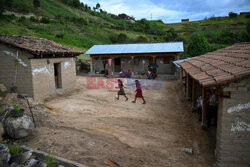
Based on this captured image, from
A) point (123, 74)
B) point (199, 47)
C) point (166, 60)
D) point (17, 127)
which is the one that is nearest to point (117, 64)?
point (123, 74)

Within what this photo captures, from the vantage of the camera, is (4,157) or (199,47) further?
(199,47)

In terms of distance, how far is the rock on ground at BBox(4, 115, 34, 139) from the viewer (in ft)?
17.6

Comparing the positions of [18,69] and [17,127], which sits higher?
[18,69]

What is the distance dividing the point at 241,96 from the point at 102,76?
1780 centimetres

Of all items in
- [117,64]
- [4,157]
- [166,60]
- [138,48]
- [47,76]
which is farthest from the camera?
[117,64]

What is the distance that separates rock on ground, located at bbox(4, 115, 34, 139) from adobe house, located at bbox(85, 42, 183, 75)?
15544 mm

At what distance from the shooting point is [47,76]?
33.7 ft

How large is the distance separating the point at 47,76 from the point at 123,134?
20.4ft

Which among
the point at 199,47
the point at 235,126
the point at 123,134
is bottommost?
the point at 123,134

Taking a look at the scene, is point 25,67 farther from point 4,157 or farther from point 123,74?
point 123,74

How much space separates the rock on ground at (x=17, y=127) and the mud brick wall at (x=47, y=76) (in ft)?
13.4

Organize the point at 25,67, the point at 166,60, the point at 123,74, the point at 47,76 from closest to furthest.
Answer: the point at 25,67 < the point at 47,76 < the point at 123,74 < the point at 166,60

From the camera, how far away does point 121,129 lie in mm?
6734

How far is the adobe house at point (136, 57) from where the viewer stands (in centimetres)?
2039
